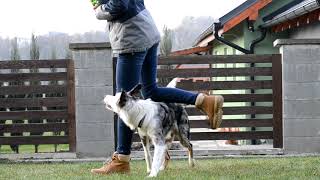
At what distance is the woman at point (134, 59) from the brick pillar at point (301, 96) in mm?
4227

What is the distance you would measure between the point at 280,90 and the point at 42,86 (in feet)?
14.1

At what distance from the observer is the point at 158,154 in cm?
612

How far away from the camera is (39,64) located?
1059 centimetres

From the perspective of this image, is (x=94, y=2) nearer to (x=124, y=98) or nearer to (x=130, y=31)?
(x=130, y=31)

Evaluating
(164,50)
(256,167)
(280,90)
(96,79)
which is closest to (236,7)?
(280,90)

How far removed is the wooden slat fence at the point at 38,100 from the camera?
1063 cm

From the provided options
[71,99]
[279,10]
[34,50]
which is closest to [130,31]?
[71,99]

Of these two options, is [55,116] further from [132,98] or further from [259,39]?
[259,39]

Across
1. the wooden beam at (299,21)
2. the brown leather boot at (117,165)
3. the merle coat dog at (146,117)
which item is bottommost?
the brown leather boot at (117,165)

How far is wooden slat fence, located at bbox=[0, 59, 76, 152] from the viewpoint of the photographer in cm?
1063

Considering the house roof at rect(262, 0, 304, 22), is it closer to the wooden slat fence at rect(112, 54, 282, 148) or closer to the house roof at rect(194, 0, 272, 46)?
the house roof at rect(194, 0, 272, 46)

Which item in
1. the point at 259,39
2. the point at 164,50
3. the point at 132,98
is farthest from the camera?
the point at 164,50

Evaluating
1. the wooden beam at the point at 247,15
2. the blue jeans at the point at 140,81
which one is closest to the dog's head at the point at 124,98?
the blue jeans at the point at 140,81

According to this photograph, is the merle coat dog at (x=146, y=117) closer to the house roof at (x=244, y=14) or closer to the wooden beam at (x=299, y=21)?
the wooden beam at (x=299, y=21)
